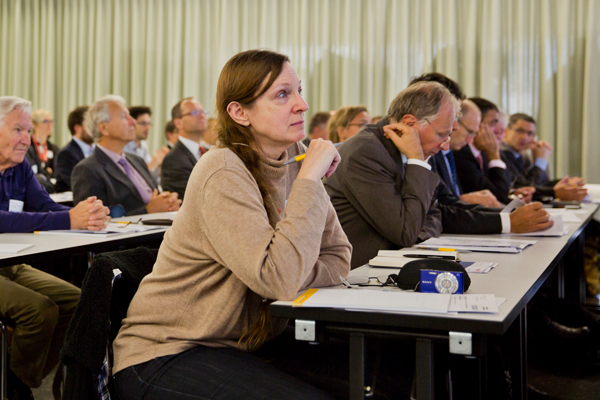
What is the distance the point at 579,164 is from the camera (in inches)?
255

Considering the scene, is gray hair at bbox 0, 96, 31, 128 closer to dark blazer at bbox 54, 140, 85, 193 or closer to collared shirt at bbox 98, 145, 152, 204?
collared shirt at bbox 98, 145, 152, 204

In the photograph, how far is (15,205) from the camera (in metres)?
2.61

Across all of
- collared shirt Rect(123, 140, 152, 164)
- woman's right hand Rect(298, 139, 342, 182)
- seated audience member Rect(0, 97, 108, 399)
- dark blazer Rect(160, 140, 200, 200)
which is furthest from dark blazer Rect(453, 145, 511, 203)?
collared shirt Rect(123, 140, 152, 164)

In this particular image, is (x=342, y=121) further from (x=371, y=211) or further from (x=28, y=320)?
(x=28, y=320)

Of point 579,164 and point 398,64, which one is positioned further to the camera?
point 398,64

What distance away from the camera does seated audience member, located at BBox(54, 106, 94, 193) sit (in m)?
4.88

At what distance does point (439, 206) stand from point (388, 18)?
4901mm

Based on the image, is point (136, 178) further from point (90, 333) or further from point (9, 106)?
point (90, 333)

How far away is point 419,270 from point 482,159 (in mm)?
3156

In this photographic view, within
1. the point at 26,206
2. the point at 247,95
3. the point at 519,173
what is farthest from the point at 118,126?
the point at 519,173

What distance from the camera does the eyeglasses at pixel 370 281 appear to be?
1.38 metres

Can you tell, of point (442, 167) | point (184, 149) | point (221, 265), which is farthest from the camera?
point (184, 149)

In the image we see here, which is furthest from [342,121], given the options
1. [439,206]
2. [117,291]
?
[117,291]

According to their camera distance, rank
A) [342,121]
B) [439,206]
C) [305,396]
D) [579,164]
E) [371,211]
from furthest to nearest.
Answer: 1. [579,164]
2. [342,121]
3. [439,206]
4. [371,211]
5. [305,396]
